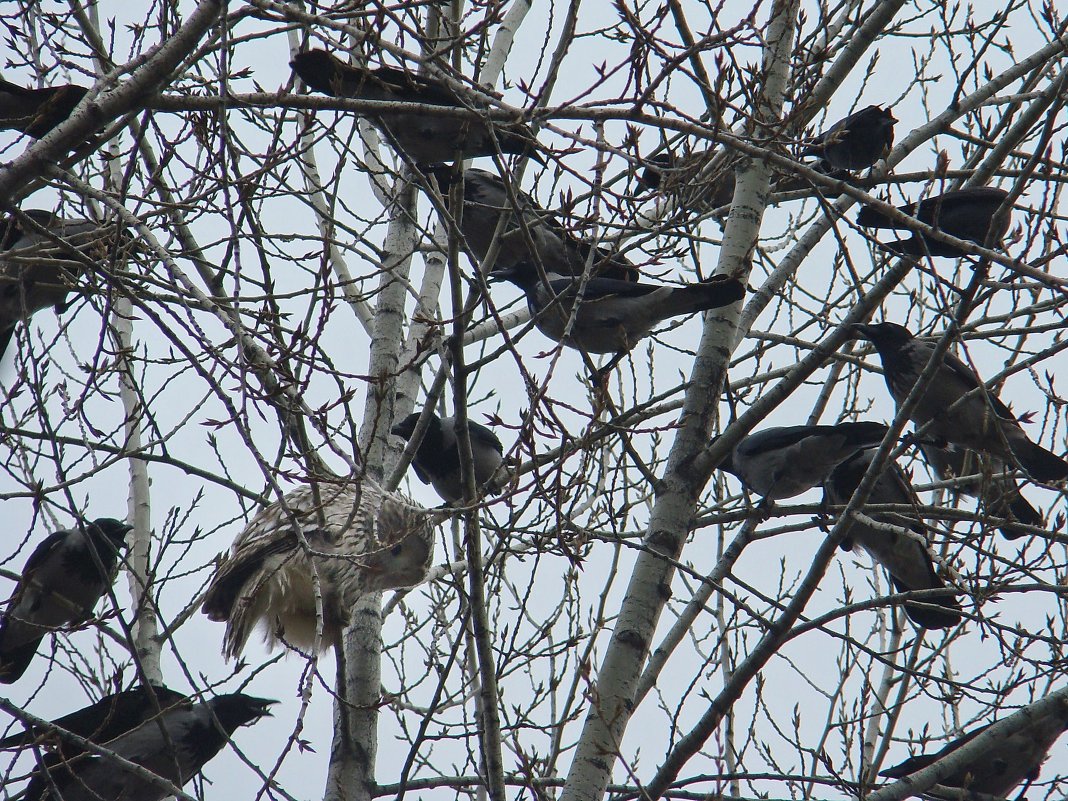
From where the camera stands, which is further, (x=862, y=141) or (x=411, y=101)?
(x=862, y=141)

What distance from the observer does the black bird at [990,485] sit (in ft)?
12.7

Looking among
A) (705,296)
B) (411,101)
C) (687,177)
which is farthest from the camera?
(705,296)

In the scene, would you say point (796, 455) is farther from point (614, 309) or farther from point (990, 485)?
point (614, 309)

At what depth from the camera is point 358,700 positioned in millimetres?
4766

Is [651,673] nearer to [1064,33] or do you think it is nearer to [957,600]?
[957,600]

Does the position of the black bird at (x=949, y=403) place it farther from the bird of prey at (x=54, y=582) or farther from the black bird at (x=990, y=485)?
the bird of prey at (x=54, y=582)

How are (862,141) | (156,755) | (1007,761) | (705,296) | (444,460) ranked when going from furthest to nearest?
(444,460) < (862,141) < (156,755) < (1007,761) < (705,296)

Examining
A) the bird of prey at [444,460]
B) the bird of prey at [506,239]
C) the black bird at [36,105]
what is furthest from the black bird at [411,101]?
the bird of prey at [444,460]

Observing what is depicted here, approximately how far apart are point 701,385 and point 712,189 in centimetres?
82

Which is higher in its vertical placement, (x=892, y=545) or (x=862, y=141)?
(x=862, y=141)

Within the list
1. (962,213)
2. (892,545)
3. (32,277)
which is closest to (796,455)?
(892,545)

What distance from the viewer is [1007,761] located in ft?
15.9

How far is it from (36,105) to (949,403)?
174 inches

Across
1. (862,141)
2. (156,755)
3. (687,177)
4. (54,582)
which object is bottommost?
(156,755)
